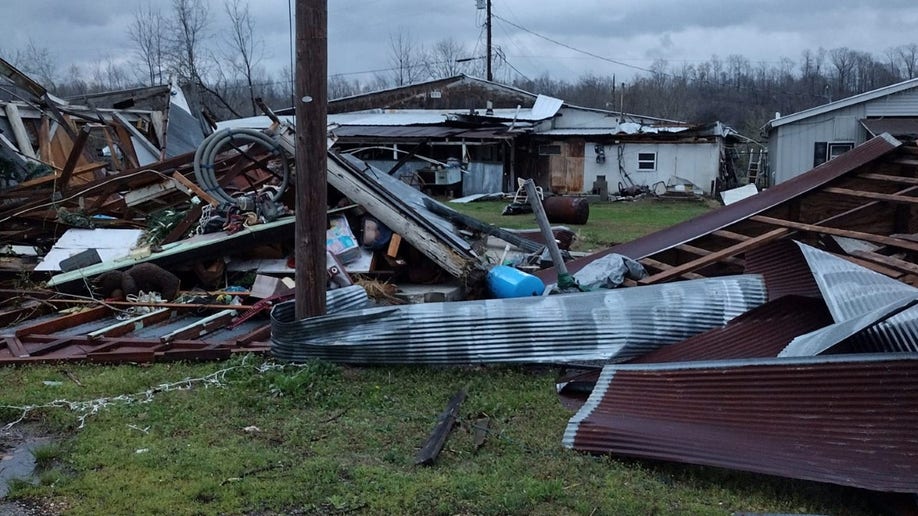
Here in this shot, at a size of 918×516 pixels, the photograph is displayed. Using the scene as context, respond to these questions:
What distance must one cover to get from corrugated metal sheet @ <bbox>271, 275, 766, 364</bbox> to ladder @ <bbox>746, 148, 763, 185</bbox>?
25648mm

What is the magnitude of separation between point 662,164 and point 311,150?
23222 millimetres

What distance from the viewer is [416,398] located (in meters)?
5.56

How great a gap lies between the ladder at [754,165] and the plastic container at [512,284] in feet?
79.5

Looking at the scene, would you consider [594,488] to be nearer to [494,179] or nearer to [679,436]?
[679,436]

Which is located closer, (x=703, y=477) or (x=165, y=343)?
(x=703, y=477)

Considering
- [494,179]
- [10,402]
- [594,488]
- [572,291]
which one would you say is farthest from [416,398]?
[494,179]

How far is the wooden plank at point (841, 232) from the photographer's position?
6641 mm

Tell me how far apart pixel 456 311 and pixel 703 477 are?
2.56m

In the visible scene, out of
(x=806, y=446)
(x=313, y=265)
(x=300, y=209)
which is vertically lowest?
(x=806, y=446)

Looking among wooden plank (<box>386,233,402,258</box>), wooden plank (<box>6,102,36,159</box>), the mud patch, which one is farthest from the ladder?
the mud patch

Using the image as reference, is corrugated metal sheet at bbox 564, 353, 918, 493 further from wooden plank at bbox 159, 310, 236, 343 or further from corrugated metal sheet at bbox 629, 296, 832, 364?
wooden plank at bbox 159, 310, 236, 343

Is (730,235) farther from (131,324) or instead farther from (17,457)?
(17,457)

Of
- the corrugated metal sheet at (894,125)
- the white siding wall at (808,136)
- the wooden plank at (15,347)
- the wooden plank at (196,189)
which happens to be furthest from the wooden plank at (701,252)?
the white siding wall at (808,136)

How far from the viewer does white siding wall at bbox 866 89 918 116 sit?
23875 millimetres
